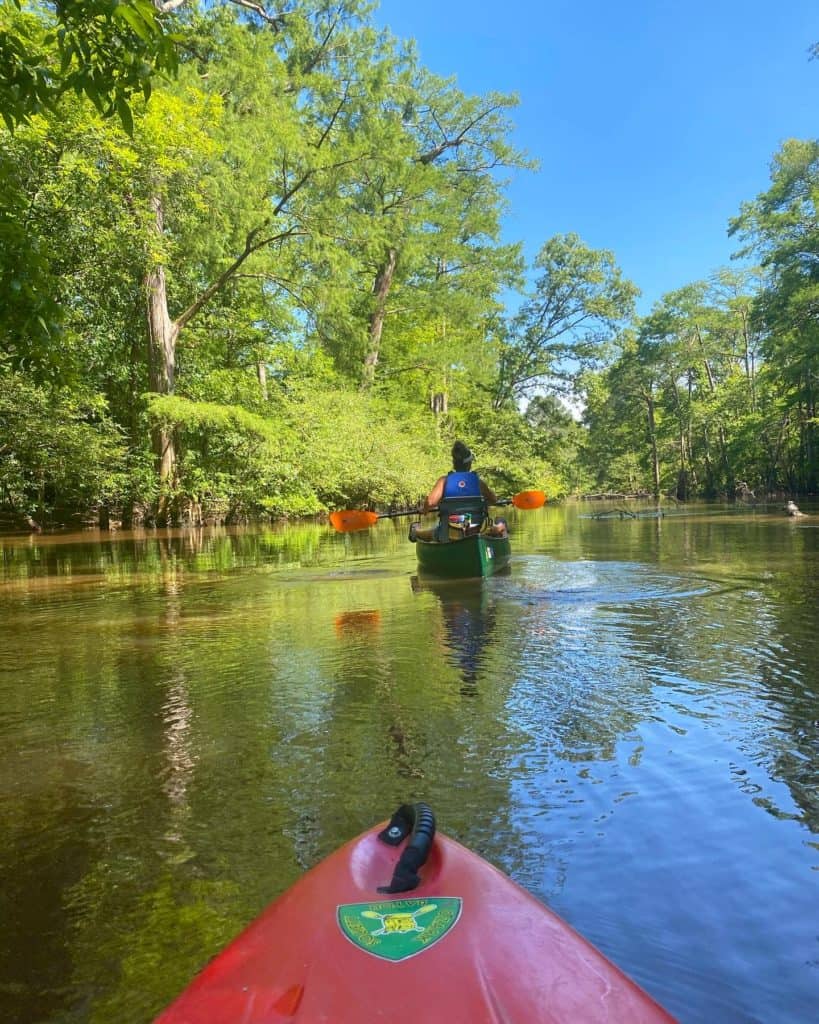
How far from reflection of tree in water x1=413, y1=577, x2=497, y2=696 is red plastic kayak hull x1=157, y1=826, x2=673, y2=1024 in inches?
108

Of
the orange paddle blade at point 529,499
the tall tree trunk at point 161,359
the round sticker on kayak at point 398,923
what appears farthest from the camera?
the tall tree trunk at point 161,359

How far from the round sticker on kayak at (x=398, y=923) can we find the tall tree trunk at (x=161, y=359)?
18.9 m

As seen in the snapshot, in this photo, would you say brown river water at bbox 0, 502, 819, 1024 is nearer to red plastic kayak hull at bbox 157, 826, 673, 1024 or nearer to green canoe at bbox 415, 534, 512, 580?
red plastic kayak hull at bbox 157, 826, 673, 1024

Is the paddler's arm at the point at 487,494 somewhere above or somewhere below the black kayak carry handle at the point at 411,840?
above

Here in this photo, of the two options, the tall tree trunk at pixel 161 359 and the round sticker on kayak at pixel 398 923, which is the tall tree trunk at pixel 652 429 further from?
the round sticker on kayak at pixel 398 923

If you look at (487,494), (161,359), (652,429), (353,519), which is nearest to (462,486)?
(487,494)

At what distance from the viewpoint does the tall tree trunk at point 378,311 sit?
94.8 feet

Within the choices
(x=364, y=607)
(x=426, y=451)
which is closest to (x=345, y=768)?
(x=364, y=607)

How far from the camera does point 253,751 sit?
11.1 feet

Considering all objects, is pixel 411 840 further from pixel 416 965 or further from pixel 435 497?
pixel 435 497

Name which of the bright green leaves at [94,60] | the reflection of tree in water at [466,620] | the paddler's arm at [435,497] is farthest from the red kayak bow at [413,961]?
the paddler's arm at [435,497]

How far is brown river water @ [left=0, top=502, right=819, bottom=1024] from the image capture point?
1.92 m

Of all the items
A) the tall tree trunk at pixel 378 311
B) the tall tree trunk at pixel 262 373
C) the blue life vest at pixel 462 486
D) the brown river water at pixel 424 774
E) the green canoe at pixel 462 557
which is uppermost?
the tall tree trunk at pixel 378 311

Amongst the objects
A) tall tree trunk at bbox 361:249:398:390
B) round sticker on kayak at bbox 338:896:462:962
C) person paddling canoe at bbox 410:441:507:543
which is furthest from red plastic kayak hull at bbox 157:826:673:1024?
tall tree trunk at bbox 361:249:398:390
